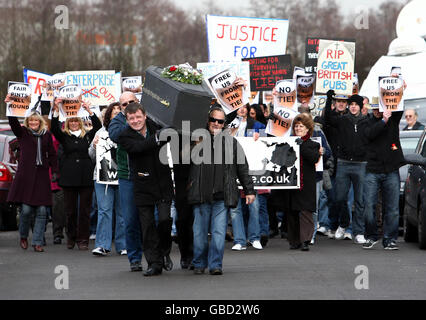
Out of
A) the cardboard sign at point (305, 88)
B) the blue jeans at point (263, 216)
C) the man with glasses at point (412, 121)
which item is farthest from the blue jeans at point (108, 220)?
the man with glasses at point (412, 121)

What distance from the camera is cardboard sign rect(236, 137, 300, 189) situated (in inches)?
607

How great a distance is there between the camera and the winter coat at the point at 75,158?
15.0 m

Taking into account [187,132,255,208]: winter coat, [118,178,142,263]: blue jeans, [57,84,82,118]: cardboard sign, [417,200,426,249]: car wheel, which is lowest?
[417,200,426,249]: car wheel

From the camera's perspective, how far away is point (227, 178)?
11508 millimetres

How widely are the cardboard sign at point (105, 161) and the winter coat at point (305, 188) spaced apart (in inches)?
95.4

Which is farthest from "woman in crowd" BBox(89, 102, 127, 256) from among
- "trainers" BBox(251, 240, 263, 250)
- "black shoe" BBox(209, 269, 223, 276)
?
"black shoe" BBox(209, 269, 223, 276)

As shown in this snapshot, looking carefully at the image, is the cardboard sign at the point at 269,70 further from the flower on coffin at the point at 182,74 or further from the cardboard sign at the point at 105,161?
the flower on coffin at the point at 182,74

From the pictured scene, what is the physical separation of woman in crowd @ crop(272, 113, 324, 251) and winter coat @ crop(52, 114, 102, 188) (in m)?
2.71

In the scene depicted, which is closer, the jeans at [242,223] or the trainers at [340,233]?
the jeans at [242,223]

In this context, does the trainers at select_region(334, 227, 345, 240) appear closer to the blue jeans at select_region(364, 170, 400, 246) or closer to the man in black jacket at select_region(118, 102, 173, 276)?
the blue jeans at select_region(364, 170, 400, 246)

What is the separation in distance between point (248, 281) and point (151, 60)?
4848cm

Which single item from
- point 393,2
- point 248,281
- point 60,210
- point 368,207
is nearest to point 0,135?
point 60,210

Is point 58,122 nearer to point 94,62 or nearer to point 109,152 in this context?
point 109,152

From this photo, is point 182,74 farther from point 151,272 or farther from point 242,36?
point 242,36
